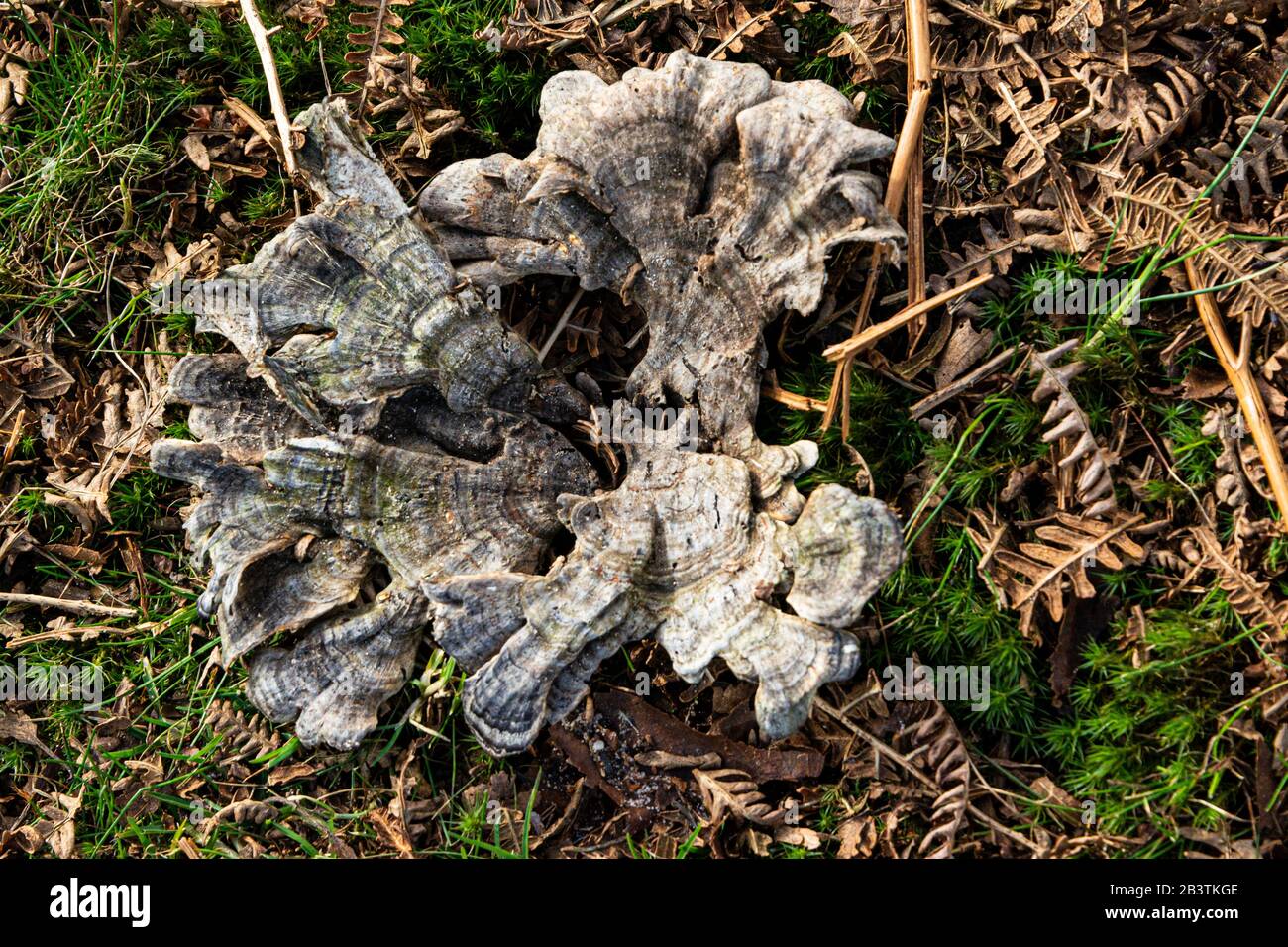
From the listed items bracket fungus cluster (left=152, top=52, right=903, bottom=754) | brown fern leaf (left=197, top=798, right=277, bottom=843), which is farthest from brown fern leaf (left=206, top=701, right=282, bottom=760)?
bracket fungus cluster (left=152, top=52, right=903, bottom=754)

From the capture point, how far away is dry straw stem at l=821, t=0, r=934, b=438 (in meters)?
4.08

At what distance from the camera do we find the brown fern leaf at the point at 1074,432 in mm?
4020

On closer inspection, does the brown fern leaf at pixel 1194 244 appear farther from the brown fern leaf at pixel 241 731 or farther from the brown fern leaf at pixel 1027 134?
the brown fern leaf at pixel 241 731

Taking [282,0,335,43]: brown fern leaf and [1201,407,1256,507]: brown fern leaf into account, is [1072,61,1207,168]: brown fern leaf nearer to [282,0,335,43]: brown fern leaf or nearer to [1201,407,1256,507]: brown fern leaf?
[1201,407,1256,507]: brown fern leaf

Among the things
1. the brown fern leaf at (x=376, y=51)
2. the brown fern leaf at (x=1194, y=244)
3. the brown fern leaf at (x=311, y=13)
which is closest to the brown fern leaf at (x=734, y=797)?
the brown fern leaf at (x=1194, y=244)

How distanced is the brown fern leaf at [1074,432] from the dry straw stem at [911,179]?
0.63m

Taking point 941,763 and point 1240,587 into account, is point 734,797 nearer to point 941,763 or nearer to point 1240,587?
point 941,763

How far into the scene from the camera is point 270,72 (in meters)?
4.59

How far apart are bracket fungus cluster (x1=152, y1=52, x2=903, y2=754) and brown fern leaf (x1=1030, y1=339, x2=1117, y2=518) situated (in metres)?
1.09

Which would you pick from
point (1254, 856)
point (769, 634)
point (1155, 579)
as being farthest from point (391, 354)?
point (1254, 856)

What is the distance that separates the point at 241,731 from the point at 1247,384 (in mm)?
4925

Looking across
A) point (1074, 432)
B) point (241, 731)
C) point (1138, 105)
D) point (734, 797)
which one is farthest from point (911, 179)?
point (241, 731)

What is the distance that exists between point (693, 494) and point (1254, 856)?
2.76 m

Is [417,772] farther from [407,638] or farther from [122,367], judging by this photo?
[122,367]
